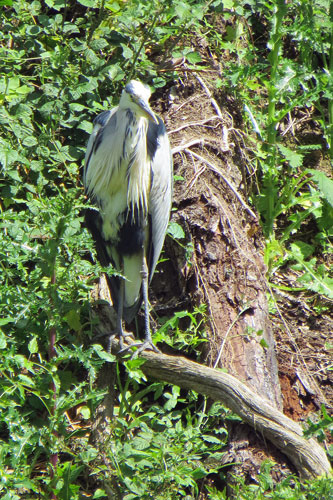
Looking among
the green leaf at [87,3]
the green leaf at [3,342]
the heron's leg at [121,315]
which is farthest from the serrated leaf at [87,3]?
the green leaf at [3,342]

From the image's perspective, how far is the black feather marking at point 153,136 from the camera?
3568mm

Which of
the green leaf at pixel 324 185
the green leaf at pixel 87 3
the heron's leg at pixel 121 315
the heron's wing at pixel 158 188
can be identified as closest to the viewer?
the heron's leg at pixel 121 315

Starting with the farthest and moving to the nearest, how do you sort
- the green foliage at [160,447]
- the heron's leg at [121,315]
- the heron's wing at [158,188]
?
the heron's wing at [158,188], the heron's leg at [121,315], the green foliage at [160,447]

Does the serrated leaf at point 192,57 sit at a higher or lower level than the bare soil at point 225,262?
higher

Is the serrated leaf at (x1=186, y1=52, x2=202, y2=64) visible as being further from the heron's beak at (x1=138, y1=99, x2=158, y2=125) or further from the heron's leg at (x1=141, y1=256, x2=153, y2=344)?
the heron's leg at (x1=141, y1=256, x2=153, y2=344)

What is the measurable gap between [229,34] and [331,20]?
71cm

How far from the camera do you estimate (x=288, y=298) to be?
4.11m

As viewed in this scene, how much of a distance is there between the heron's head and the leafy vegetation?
0.59m

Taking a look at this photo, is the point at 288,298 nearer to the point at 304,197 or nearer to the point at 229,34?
the point at 304,197

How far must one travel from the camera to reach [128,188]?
3.52m

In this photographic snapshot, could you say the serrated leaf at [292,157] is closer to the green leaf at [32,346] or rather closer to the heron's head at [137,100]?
the heron's head at [137,100]

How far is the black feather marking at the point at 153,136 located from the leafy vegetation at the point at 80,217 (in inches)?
20.3

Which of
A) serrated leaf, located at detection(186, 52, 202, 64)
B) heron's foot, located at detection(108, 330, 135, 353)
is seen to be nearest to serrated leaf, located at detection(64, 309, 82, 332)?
heron's foot, located at detection(108, 330, 135, 353)

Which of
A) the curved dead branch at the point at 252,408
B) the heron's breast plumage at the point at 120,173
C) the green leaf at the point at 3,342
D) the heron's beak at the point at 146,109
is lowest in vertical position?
the curved dead branch at the point at 252,408
